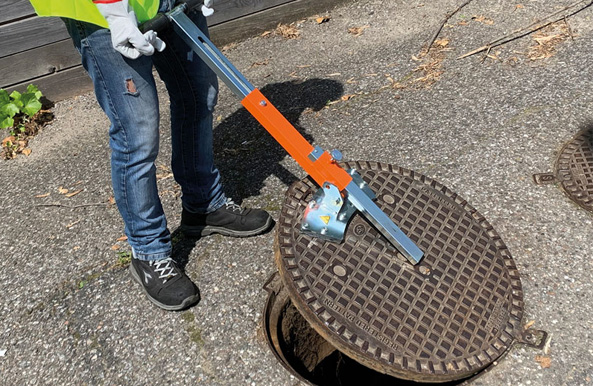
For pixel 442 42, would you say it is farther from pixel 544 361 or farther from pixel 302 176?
pixel 544 361

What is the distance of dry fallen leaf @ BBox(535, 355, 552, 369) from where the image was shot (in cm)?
221

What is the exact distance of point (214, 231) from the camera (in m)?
2.85

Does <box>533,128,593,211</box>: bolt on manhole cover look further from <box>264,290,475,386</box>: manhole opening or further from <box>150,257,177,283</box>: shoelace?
<box>150,257,177,283</box>: shoelace

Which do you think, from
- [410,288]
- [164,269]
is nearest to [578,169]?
[410,288]

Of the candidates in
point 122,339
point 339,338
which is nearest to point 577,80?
point 339,338

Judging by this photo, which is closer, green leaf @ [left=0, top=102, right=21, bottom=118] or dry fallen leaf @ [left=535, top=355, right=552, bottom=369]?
dry fallen leaf @ [left=535, top=355, right=552, bottom=369]

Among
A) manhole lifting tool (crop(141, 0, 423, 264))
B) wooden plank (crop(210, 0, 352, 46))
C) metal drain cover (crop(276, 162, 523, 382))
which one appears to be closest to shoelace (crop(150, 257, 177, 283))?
metal drain cover (crop(276, 162, 523, 382))

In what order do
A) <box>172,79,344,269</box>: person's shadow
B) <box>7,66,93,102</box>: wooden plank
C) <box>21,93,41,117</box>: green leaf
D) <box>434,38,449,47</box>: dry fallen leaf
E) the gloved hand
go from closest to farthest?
1. the gloved hand
2. <box>172,79,344,269</box>: person's shadow
3. <box>21,93,41,117</box>: green leaf
4. <box>7,66,93,102</box>: wooden plank
5. <box>434,38,449,47</box>: dry fallen leaf

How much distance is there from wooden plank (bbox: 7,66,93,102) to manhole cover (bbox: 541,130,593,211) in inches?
134

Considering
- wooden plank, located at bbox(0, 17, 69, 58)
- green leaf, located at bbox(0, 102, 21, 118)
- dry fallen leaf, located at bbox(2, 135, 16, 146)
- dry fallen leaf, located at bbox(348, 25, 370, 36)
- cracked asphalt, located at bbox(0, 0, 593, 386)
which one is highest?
wooden plank, located at bbox(0, 17, 69, 58)

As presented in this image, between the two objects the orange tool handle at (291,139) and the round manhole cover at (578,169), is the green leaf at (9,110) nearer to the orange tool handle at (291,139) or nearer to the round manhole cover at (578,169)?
the orange tool handle at (291,139)

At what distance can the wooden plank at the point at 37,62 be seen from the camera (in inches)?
146

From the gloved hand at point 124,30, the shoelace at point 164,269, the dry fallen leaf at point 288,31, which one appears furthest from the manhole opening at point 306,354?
the dry fallen leaf at point 288,31

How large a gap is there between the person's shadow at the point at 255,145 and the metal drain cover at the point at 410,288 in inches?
29.2
